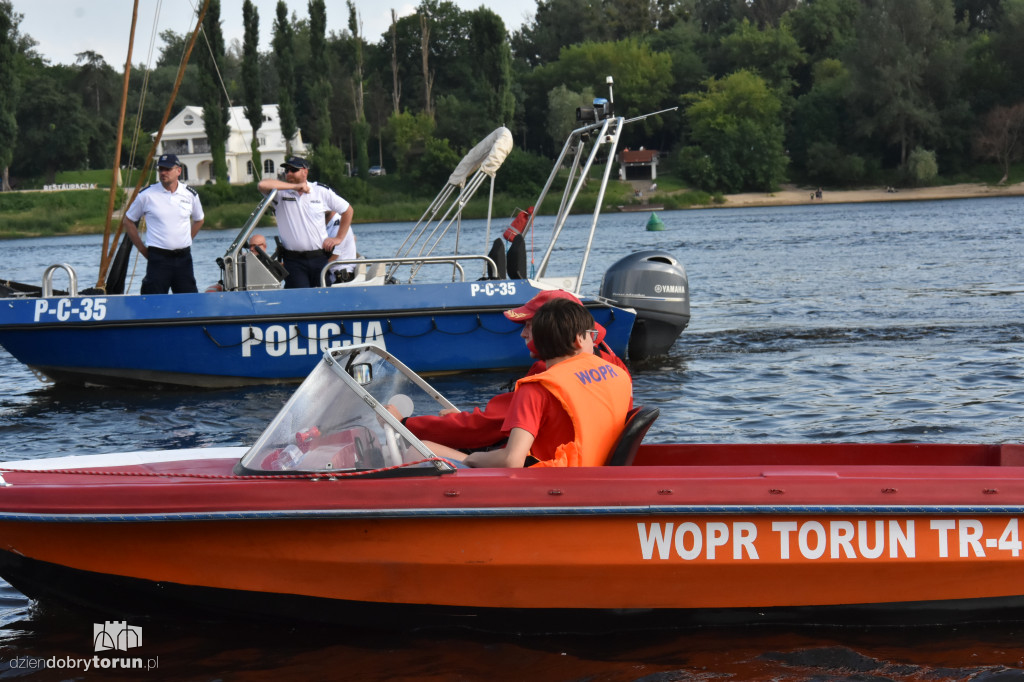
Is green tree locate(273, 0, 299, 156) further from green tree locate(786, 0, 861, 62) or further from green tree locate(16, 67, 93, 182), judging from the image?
green tree locate(786, 0, 861, 62)

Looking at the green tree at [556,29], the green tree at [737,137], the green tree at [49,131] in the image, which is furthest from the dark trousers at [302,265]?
the green tree at [556,29]

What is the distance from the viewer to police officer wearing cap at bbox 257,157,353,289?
9945 mm

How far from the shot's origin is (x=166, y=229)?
9.77m

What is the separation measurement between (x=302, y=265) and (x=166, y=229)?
1.22 metres

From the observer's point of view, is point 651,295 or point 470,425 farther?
point 651,295

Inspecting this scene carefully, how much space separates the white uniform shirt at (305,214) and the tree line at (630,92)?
41246 mm

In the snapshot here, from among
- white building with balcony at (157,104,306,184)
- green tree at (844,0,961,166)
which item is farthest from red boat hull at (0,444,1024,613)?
white building with balcony at (157,104,306,184)

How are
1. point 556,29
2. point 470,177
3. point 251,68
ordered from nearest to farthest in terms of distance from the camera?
point 470,177
point 251,68
point 556,29

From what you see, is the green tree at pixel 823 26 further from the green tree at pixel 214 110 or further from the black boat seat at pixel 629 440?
the black boat seat at pixel 629 440

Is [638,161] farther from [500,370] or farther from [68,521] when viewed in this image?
[68,521]

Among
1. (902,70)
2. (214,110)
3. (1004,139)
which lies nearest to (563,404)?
(214,110)

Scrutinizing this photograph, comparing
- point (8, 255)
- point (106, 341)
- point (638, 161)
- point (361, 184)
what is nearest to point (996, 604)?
point (106, 341)

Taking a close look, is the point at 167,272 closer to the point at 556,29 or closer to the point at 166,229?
the point at 166,229

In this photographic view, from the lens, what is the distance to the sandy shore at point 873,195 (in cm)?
6272
